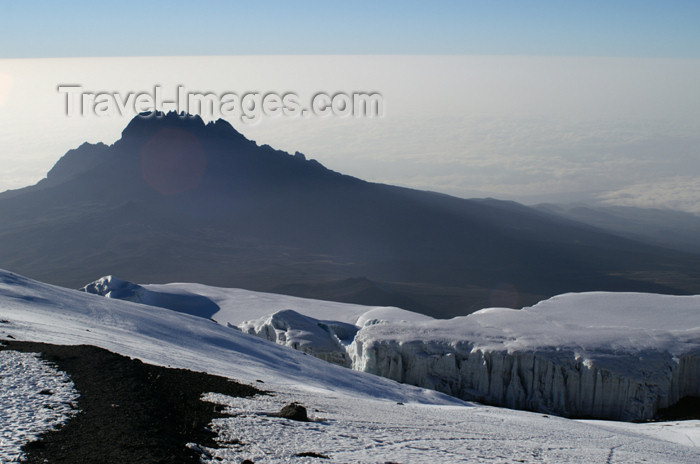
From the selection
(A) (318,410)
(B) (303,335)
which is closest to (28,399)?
(A) (318,410)

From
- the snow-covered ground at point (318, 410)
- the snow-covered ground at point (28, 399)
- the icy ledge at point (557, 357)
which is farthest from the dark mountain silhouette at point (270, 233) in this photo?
the snow-covered ground at point (28, 399)

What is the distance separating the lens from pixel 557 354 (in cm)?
2827

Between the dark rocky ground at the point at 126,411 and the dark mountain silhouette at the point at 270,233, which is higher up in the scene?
the dark mountain silhouette at the point at 270,233

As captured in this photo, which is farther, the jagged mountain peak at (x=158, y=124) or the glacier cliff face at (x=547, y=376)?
the jagged mountain peak at (x=158, y=124)

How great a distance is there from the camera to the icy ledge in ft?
89.7

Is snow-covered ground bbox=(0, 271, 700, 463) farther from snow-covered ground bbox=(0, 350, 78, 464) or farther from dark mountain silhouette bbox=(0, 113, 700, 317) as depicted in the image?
dark mountain silhouette bbox=(0, 113, 700, 317)

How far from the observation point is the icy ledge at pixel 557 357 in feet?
89.7

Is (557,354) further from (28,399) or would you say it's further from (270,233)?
(270,233)

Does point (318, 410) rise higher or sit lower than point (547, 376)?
higher

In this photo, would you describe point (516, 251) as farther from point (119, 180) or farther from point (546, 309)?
point (546, 309)

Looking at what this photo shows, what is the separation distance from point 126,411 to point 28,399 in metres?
1.65

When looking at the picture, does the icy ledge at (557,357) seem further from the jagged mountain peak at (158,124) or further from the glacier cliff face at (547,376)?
the jagged mountain peak at (158,124)

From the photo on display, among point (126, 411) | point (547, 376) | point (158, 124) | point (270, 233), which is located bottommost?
point (547, 376)

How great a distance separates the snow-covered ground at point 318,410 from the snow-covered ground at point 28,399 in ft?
8.31
